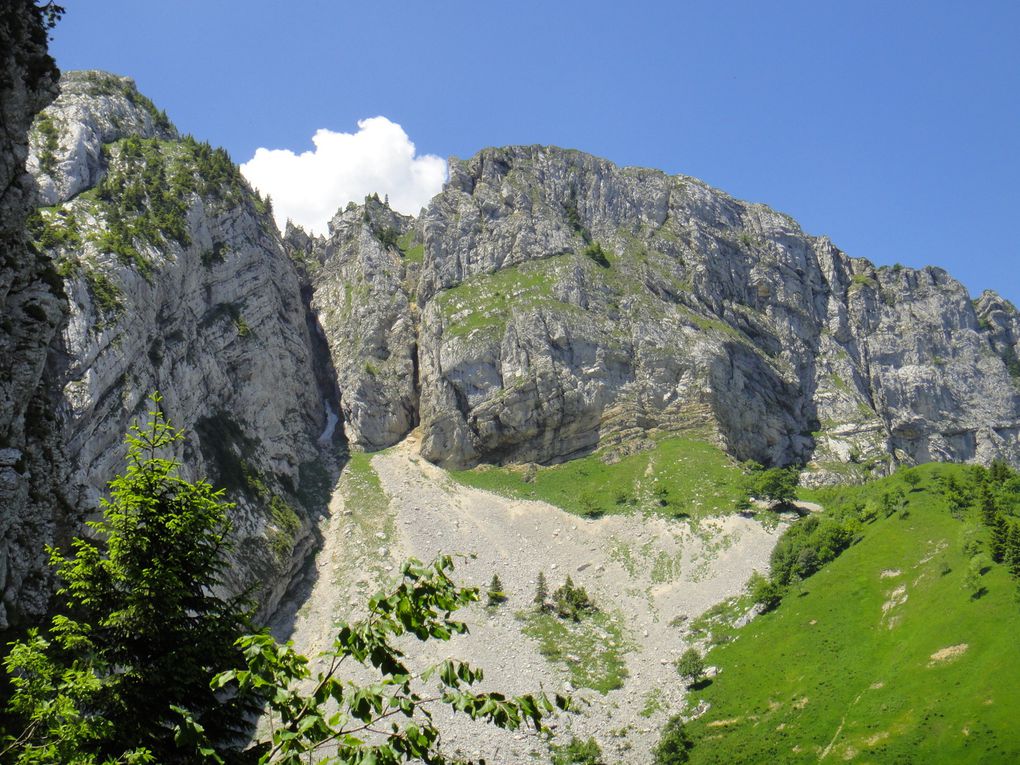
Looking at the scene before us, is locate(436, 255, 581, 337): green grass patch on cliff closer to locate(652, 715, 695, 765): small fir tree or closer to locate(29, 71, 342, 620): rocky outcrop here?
locate(29, 71, 342, 620): rocky outcrop

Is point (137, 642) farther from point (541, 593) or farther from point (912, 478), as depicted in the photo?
point (912, 478)

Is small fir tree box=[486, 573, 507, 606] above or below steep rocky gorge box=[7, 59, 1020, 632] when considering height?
below

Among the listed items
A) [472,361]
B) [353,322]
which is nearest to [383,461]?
[472,361]

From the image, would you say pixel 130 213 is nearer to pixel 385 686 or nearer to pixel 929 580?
pixel 929 580

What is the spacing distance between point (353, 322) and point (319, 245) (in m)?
36.9

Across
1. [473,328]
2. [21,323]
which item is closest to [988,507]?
[21,323]

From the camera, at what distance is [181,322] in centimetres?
10400

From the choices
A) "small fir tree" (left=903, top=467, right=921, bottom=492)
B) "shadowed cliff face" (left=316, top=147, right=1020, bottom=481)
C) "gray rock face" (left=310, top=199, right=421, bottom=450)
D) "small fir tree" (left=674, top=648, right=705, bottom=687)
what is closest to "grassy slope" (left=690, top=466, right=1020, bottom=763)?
"small fir tree" (left=674, top=648, right=705, bottom=687)

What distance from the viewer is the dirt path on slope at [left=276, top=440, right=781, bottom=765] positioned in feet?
219

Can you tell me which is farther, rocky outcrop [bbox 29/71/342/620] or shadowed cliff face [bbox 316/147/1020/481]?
shadowed cliff face [bbox 316/147/1020/481]

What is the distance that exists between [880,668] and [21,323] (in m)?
68.2

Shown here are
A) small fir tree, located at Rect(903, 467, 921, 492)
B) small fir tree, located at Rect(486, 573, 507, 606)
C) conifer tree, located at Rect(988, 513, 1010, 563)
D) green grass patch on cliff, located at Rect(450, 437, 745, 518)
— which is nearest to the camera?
conifer tree, located at Rect(988, 513, 1010, 563)

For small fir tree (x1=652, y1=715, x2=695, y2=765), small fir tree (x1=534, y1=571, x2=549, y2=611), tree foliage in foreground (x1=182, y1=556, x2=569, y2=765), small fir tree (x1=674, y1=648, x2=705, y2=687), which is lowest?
small fir tree (x1=652, y1=715, x2=695, y2=765)

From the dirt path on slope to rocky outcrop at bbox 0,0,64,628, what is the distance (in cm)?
3421
